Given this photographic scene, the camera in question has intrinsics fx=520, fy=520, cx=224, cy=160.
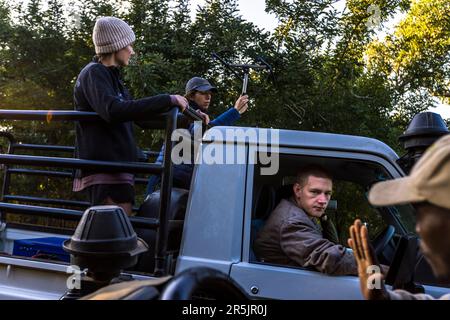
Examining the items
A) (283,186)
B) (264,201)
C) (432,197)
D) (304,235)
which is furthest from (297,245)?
(432,197)

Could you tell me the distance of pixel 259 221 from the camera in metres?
3.04

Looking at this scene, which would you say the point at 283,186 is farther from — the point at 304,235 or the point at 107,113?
the point at 107,113

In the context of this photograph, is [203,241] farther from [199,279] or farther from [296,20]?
[296,20]

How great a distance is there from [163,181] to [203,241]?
368 mm

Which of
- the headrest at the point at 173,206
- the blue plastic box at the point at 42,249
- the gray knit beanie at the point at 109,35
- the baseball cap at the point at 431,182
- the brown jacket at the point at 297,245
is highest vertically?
the gray knit beanie at the point at 109,35

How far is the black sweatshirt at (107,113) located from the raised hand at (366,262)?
1371mm

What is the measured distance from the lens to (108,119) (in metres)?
2.79

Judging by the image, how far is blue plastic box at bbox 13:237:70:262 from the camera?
129 inches

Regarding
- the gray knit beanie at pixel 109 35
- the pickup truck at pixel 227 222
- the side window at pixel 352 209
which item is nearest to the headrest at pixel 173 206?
the pickup truck at pixel 227 222

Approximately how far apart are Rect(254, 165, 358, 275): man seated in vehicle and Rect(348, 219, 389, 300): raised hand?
2.69 feet

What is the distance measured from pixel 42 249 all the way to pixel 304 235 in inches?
68.1

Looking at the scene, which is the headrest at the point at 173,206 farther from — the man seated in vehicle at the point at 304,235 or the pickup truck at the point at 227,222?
the man seated in vehicle at the point at 304,235

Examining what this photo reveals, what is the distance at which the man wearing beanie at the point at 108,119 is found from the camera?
9.03 feet

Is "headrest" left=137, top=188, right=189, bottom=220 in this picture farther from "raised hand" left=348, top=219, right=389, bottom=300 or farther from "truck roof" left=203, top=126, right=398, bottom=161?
"raised hand" left=348, top=219, right=389, bottom=300
